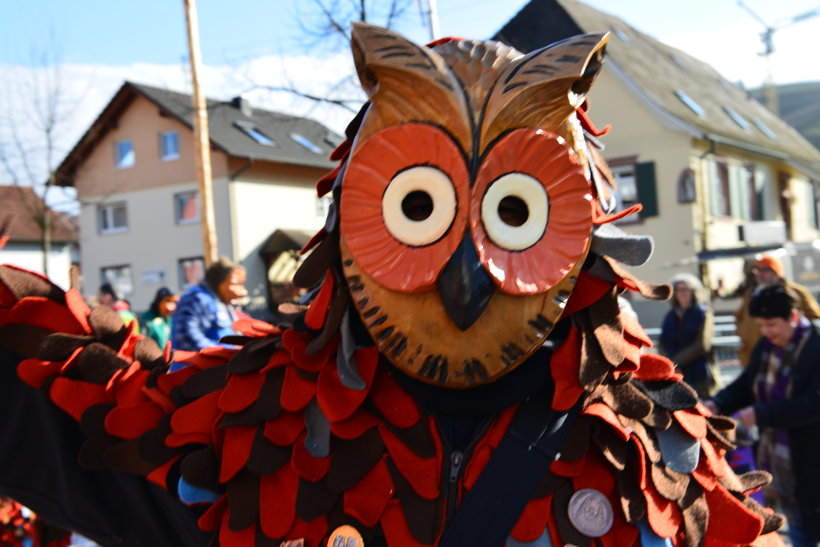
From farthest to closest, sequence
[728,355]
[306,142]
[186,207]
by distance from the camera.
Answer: [306,142] → [186,207] → [728,355]

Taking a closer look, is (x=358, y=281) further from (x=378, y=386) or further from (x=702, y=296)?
(x=702, y=296)

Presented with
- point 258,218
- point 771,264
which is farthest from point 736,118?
point 771,264

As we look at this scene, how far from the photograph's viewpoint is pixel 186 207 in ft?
69.6

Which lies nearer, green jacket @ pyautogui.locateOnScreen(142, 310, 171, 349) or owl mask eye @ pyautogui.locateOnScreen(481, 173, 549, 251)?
owl mask eye @ pyautogui.locateOnScreen(481, 173, 549, 251)

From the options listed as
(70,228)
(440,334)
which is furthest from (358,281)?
(70,228)

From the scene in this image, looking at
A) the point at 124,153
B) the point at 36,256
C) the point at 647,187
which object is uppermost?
the point at 124,153

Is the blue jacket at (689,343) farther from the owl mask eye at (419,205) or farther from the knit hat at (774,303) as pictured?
the owl mask eye at (419,205)

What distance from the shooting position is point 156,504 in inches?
69.2

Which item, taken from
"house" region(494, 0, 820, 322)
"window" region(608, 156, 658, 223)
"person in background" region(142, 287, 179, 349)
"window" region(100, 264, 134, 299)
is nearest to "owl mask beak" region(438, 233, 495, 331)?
"person in background" region(142, 287, 179, 349)

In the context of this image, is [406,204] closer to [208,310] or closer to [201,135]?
[208,310]

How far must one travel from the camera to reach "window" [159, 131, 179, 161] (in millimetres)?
21641

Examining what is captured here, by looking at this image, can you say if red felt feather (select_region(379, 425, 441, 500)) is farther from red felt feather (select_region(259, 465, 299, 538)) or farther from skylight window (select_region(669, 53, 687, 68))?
skylight window (select_region(669, 53, 687, 68))

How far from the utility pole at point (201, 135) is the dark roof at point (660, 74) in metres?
6.02

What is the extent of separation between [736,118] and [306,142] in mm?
12026
